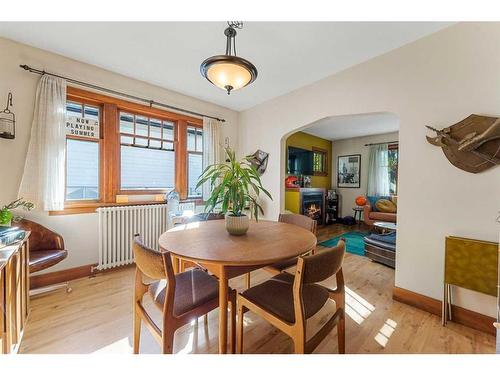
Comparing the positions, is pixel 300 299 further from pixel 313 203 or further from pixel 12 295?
pixel 313 203

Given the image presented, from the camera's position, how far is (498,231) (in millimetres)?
1598

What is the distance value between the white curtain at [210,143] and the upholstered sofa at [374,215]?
3838mm

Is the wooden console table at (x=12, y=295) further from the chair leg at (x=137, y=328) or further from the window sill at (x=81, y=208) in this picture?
the window sill at (x=81, y=208)

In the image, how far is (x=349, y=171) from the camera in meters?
6.21

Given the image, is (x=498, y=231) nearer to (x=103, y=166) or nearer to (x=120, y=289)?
(x=120, y=289)

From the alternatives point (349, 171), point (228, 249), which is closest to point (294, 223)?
point (228, 249)

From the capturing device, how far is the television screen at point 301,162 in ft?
18.8

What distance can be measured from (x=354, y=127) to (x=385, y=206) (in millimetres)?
2000

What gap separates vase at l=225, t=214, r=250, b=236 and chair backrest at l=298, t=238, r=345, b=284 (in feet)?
2.11

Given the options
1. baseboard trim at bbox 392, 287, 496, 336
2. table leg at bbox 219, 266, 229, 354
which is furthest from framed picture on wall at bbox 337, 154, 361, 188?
table leg at bbox 219, 266, 229, 354

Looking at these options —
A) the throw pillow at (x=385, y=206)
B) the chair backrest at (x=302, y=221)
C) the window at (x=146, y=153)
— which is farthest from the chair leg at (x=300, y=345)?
the throw pillow at (x=385, y=206)
